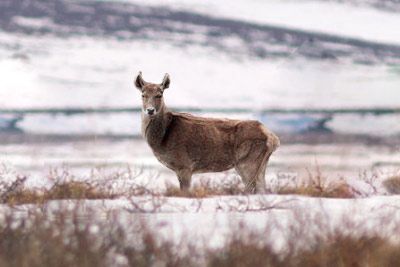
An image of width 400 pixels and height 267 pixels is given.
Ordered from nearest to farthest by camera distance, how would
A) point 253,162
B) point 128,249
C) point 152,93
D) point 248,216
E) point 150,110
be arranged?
point 128,249 → point 248,216 → point 150,110 → point 152,93 → point 253,162

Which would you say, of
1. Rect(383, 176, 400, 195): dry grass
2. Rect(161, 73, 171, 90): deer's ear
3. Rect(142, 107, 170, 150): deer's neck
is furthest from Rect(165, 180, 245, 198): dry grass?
Rect(383, 176, 400, 195): dry grass

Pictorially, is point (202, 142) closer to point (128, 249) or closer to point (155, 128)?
point (155, 128)

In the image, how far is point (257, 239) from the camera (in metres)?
8.00

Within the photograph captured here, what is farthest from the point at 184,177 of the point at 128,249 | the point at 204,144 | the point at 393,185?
the point at 128,249

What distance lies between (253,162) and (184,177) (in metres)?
0.83

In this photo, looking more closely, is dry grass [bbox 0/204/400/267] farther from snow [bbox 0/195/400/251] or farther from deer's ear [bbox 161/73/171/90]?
deer's ear [bbox 161/73/171/90]

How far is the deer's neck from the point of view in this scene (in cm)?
1220

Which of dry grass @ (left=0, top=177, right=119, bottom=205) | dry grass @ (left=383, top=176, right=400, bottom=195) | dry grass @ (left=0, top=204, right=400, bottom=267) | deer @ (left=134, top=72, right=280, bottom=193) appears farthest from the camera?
deer @ (left=134, top=72, right=280, bottom=193)

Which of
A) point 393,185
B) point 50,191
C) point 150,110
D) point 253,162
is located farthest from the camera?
point 253,162

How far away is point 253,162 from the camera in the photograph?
12375 mm

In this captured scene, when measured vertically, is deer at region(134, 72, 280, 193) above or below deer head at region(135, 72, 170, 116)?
below

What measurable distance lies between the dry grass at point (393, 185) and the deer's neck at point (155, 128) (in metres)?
2.15

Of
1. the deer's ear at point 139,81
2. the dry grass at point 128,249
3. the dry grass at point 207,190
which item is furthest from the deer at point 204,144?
the dry grass at point 128,249

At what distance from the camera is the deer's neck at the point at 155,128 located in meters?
12.2
